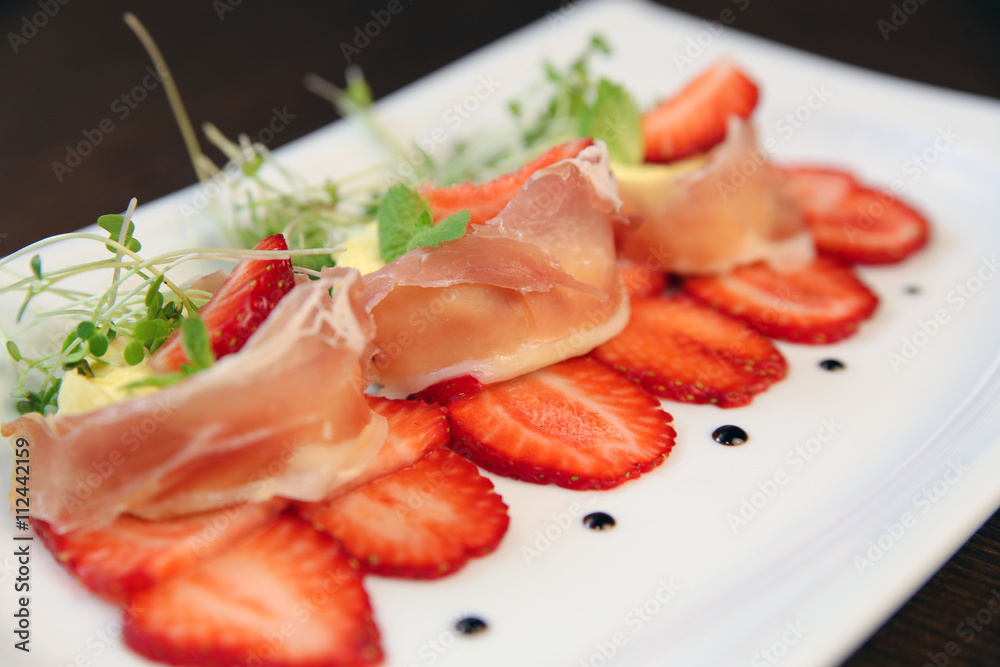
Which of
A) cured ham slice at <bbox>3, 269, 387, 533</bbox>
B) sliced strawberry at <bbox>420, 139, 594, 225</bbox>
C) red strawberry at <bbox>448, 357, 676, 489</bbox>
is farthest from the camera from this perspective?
sliced strawberry at <bbox>420, 139, 594, 225</bbox>

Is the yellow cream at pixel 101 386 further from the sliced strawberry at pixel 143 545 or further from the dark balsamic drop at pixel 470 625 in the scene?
the dark balsamic drop at pixel 470 625

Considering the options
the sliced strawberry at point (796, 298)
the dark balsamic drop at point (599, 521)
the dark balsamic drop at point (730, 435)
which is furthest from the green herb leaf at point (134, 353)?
the sliced strawberry at point (796, 298)

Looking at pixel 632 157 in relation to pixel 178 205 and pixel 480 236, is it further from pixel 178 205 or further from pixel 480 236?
pixel 178 205

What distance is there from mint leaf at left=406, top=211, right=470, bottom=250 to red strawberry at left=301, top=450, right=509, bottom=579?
1.38 feet

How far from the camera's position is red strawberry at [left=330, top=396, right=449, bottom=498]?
1.46 m

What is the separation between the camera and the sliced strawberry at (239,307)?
137 centimetres

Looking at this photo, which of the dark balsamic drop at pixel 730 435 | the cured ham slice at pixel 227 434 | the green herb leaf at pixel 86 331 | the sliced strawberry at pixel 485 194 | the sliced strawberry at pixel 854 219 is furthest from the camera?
the sliced strawberry at pixel 854 219

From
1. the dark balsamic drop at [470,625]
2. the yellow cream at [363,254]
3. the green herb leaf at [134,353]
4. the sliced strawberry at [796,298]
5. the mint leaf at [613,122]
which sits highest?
the mint leaf at [613,122]

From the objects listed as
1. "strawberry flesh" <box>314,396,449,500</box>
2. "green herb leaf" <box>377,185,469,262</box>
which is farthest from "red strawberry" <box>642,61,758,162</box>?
"strawberry flesh" <box>314,396,449,500</box>

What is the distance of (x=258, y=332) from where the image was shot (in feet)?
4.38

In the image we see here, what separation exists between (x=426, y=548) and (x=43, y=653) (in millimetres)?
584

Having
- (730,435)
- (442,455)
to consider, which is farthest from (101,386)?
(730,435)

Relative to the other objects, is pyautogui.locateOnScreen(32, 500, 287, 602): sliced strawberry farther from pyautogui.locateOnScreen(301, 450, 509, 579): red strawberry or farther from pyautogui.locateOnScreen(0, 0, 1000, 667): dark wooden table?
pyautogui.locateOnScreen(0, 0, 1000, 667): dark wooden table

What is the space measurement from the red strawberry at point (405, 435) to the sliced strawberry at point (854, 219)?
1.25 metres
